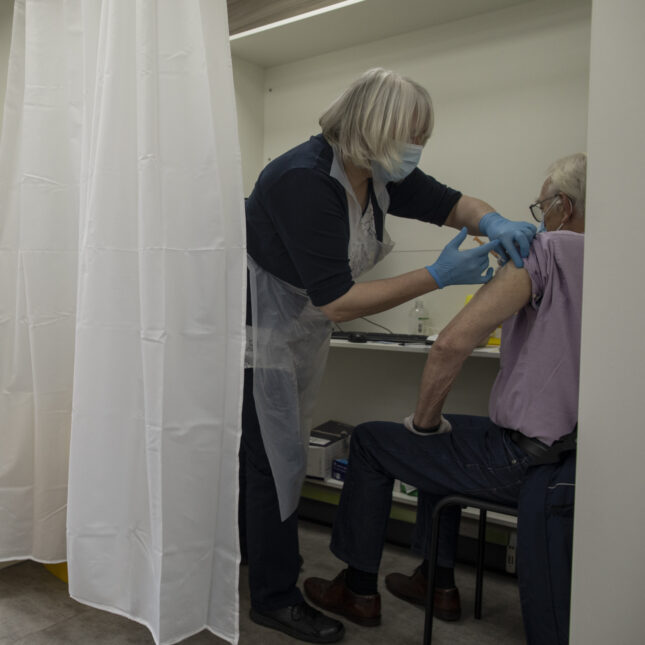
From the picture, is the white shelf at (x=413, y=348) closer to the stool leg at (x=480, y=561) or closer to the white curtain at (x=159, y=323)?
the stool leg at (x=480, y=561)

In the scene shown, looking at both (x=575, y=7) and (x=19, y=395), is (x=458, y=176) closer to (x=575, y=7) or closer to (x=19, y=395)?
(x=575, y=7)

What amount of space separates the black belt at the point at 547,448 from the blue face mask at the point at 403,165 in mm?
709

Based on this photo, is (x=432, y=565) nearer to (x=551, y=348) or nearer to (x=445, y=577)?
(x=445, y=577)

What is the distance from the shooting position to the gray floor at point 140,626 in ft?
4.88

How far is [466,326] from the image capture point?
127 cm

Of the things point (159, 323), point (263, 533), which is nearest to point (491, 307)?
point (159, 323)

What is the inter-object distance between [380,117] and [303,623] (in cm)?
127

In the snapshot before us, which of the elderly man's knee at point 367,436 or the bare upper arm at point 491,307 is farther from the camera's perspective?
the elderly man's knee at point 367,436

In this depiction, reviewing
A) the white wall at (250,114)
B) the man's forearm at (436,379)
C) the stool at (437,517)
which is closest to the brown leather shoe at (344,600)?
the stool at (437,517)

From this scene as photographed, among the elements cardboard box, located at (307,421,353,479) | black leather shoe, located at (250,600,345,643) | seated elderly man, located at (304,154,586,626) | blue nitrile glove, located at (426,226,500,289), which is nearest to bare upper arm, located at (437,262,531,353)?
seated elderly man, located at (304,154,586,626)

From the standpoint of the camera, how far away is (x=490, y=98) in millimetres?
2209

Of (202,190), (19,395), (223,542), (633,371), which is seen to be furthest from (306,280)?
(19,395)

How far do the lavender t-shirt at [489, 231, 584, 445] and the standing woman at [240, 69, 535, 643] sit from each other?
0.31 feet

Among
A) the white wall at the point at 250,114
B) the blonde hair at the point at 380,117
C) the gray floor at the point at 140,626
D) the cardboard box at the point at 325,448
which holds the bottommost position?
the gray floor at the point at 140,626
